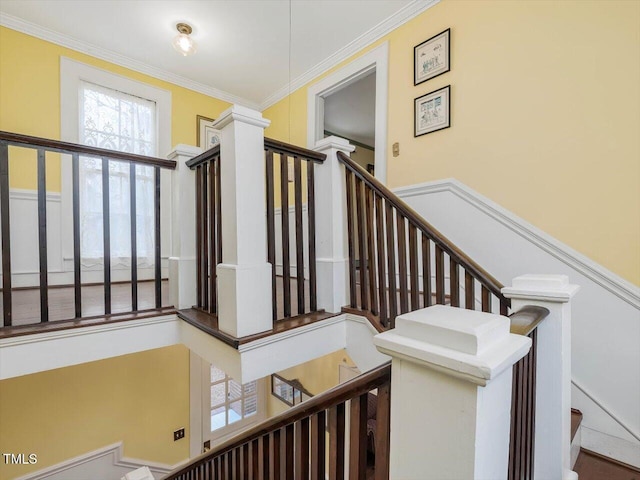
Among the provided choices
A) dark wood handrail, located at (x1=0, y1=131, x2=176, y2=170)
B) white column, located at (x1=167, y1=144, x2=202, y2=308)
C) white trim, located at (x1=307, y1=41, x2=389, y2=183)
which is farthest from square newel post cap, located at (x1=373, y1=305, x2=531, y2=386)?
white trim, located at (x1=307, y1=41, x2=389, y2=183)

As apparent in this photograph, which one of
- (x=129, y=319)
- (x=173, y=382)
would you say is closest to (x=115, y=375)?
(x=173, y=382)

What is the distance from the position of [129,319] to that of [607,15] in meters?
3.07

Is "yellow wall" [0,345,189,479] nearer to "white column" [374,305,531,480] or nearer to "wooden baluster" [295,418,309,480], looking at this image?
"wooden baluster" [295,418,309,480]

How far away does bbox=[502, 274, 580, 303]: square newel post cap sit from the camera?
3.27 ft

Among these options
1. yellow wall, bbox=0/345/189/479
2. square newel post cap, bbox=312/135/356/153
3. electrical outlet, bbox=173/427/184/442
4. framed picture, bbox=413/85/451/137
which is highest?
framed picture, bbox=413/85/451/137

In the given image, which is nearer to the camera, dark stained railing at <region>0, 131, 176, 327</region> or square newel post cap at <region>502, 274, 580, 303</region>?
square newel post cap at <region>502, 274, 580, 303</region>

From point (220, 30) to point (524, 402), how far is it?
3.43 meters

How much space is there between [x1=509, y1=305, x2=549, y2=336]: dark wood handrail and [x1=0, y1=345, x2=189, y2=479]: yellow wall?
11.8ft

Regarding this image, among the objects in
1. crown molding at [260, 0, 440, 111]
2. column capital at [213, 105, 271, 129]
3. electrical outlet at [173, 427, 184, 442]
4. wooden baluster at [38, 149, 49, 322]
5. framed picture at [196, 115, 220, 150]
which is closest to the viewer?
→ column capital at [213, 105, 271, 129]

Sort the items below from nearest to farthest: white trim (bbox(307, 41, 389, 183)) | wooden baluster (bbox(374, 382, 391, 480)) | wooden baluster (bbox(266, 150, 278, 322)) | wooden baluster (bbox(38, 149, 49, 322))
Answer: wooden baluster (bbox(374, 382, 391, 480)) → wooden baluster (bbox(38, 149, 49, 322)) → wooden baluster (bbox(266, 150, 278, 322)) → white trim (bbox(307, 41, 389, 183))

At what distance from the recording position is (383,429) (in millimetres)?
639

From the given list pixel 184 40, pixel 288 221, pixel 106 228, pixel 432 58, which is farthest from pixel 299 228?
pixel 184 40

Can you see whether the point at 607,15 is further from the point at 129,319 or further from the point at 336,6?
the point at 129,319

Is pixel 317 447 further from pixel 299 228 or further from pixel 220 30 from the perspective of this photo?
pixel 220 30
